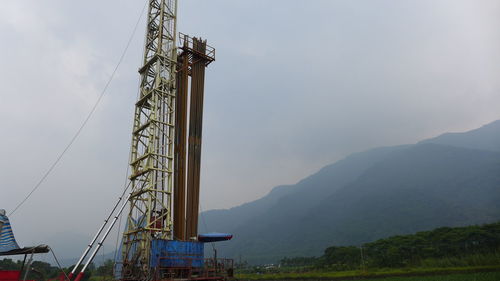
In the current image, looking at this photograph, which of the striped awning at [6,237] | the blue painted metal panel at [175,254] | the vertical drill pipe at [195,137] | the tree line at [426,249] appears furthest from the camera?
the tree line at [426,249]

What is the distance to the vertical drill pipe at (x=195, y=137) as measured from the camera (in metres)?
24.4

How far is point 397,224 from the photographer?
192125 mm

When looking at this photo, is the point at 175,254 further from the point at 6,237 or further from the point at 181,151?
the point at 6,237

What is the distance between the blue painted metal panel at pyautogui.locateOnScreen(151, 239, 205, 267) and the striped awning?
780 cm

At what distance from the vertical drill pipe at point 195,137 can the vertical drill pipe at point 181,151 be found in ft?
1.43

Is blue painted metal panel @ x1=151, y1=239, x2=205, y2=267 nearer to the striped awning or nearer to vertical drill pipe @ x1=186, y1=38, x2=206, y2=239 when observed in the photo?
vertical drill pipe @ x1=186, y1=38, x2=206, y2=239

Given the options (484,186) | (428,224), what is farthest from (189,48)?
(484,186)

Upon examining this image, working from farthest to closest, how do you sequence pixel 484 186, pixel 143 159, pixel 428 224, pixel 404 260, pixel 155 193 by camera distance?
pixel 484 186 → pixel 428 224 → pixel 404 260 → pixel 143 159 → pixel 155 193

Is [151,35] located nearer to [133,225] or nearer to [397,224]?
[133,225]

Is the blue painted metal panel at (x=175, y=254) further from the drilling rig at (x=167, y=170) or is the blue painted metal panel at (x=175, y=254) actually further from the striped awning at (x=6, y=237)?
the striped awning at (x=6, y=237)

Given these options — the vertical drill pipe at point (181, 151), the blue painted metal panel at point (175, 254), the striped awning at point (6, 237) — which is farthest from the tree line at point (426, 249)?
the striped awning at point (6, 237)

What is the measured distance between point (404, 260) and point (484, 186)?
175467 mm

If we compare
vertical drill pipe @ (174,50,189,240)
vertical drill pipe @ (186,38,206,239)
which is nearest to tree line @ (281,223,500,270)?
vertical drill pipe @ (186,38,206,239)

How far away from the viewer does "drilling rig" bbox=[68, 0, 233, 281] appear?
68.4ft
